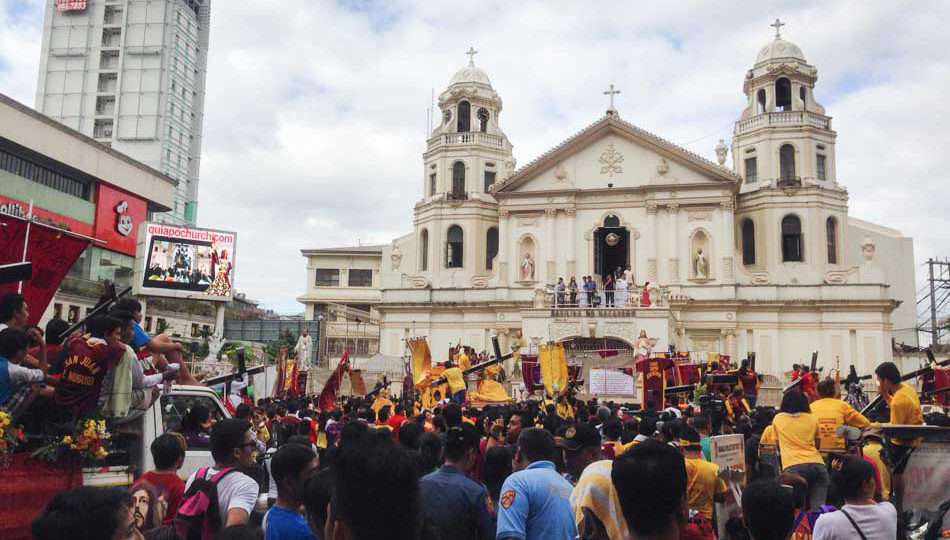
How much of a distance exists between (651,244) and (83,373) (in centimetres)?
3737

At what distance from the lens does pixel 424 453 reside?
22.0 feet

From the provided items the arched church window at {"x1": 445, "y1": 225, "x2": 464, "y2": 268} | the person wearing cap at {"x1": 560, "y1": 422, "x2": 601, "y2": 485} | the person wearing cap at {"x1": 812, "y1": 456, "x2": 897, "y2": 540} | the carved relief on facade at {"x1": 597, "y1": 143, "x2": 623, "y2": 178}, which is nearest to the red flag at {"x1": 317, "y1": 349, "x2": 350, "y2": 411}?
the person wearing cap at {"x1": 560, "y1": 422, "x2": 601, "y2": 485}

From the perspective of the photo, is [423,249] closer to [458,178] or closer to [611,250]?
[458,178]

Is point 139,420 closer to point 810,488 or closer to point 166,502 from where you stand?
point 166,502

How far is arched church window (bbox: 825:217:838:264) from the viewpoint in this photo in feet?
133

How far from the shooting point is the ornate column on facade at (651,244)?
1613 inches

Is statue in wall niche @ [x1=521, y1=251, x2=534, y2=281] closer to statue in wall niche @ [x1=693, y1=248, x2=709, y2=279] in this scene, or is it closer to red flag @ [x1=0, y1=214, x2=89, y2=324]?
statue in wall niche @ [x1=693, y1=248, x2=709, y2=279]

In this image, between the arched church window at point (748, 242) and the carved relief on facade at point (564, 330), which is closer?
the carved relief on facade at point (564, 330)

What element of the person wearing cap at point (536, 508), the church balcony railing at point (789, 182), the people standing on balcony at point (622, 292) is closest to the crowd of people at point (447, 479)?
the person wearing cap at point (536, 508)

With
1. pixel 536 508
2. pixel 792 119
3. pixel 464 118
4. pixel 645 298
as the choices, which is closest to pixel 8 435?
pixel 536 508

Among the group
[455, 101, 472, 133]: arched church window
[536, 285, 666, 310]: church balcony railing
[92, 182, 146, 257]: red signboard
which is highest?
[455, 101, 472, 133]: arched church window

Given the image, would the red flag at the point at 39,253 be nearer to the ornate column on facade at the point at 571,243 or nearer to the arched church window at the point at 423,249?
the ornate column on facade at the point at 571,243

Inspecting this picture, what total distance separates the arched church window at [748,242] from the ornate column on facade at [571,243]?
9.51m

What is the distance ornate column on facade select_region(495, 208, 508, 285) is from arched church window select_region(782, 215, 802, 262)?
49.8 feet
